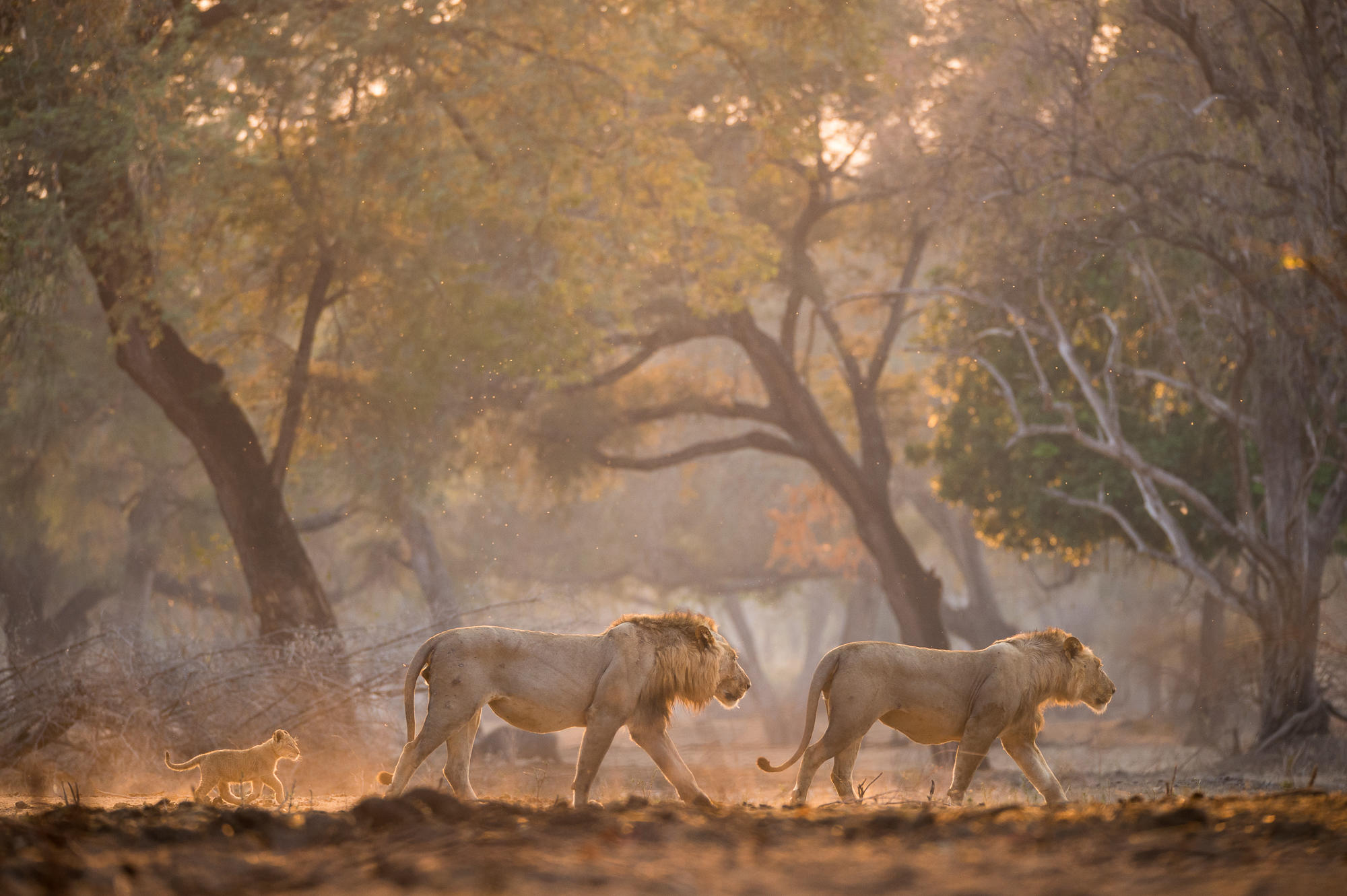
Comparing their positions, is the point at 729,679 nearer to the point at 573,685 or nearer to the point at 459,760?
Answer: the point at 573,685

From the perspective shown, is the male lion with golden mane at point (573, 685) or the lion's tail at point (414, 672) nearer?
the male lion with golden mane at point (573, 685)

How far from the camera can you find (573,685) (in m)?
7.31

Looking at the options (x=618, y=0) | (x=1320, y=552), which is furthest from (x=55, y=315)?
(x=1320, y=552)

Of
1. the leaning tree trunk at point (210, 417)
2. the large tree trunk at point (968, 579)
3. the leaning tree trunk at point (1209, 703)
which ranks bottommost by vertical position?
the leaning tree trunk at point (1209, 703)

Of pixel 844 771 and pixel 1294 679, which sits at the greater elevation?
pixel 844 771

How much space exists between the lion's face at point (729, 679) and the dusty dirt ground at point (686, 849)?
944 millimetres

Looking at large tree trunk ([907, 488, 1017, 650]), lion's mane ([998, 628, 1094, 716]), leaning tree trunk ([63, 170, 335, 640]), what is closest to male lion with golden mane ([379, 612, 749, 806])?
lion's mane ([998, 628, 1094, 716])

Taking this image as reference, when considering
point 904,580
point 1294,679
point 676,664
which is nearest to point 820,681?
point 676,664

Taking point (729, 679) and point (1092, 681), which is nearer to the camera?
point (729, 679)

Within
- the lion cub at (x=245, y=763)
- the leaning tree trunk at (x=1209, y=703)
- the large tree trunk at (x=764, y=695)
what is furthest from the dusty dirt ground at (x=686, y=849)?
the large tree trunk at (x=764, y=695)

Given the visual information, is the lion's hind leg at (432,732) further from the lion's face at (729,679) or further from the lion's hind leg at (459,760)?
the lion's face at (729,679)

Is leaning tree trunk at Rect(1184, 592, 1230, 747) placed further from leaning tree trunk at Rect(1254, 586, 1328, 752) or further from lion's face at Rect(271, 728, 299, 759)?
lion's face at Rect(271, 728, 299, 759)

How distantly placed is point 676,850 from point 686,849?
0.05 m

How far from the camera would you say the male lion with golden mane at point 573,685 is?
7.18 m
